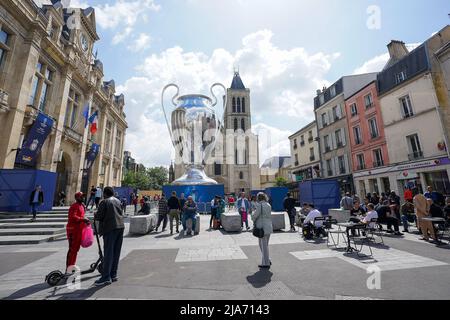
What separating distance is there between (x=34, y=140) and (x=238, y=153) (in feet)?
143

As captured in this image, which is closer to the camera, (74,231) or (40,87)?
(74,231)

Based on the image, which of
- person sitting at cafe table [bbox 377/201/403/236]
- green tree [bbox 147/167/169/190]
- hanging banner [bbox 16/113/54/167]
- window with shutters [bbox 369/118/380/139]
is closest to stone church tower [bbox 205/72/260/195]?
green tree [bbox 147/167/169/190]

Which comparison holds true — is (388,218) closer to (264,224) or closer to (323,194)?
(323,194)

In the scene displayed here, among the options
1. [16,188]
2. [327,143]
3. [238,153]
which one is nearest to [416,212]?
[16,188]

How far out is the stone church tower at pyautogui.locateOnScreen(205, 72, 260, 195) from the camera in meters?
50.8

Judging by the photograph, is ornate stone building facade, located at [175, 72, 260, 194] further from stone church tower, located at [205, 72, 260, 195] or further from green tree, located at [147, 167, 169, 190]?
green tree, located at [147, 167, 169, 190]

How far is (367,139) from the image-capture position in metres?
20.1

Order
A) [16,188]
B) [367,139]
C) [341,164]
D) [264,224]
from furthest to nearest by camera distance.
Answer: [341,164] → [367,139] → [16,188] → [264,224]

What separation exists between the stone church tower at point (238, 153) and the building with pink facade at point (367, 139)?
30.0m

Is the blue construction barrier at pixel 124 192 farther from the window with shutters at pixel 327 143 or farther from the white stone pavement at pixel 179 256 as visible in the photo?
the window with shutters at pixel 327 143

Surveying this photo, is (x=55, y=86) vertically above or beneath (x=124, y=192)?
above

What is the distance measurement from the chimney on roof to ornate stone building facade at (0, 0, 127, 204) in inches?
1170

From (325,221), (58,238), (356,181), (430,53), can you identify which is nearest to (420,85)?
(430,53)
